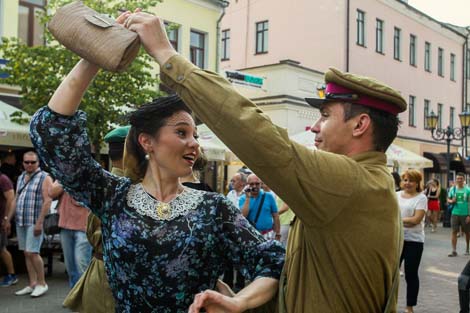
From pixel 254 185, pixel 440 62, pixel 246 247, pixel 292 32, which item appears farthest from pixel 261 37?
pixel 246 247

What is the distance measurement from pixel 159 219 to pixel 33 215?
6031mm

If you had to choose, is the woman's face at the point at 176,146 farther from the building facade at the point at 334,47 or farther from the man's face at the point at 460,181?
the building facade at the point at 334,47

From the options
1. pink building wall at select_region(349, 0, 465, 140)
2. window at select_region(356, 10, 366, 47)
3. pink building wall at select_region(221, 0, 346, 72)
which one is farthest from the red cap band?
window at select_region(356, 10, 366, 47)

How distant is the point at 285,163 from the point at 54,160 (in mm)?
920

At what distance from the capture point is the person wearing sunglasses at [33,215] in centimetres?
746

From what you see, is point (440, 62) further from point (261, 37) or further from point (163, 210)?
point (163, 210)

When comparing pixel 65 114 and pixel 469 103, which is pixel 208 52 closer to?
pixel 65 114

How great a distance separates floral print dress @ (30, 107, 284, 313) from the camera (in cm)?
196

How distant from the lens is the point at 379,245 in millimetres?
1678

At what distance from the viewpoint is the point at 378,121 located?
183 cm

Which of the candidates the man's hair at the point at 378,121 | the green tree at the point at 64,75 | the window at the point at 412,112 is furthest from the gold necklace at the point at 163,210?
the window at the point at 412,112

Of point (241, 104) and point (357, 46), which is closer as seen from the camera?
point (241, 104)

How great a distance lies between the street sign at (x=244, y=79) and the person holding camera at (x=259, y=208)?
9.98 meters

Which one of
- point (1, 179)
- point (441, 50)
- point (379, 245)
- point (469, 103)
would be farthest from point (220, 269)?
point (469, 103)
